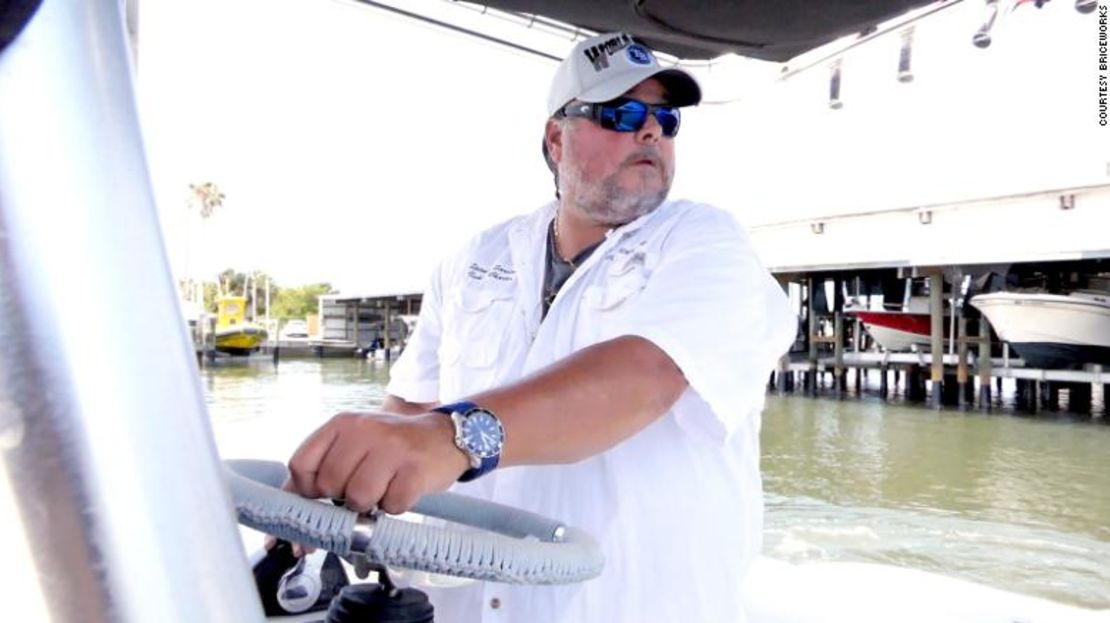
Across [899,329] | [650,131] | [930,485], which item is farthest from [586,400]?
[899,329]

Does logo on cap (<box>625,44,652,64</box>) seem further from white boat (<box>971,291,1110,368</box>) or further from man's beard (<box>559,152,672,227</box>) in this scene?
white boat (<box>971,291,1110,368</box>)

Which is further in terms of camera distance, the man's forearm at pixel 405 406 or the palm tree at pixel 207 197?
the palm tree at pixel 207 197

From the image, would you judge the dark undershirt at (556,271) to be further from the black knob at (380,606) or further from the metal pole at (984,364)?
the metal pole at (984,364)

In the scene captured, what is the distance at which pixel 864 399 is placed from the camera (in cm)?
2355

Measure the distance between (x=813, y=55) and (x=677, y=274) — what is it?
4.42 ft

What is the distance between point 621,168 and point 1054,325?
2039cm

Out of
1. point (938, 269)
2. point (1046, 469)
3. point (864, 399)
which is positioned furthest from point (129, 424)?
point (864, 399)

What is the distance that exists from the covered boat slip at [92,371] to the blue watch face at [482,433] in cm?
40

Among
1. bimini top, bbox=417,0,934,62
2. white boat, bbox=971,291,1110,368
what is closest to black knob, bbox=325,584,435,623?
bimini top, bbox=417,0,934,62

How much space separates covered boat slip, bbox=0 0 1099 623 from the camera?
415mm

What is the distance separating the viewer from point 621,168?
1.62 metres

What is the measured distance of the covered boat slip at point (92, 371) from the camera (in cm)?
42

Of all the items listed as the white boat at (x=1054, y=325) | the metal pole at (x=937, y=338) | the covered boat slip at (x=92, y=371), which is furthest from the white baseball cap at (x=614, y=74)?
the metal pole at (x=937, y=338)

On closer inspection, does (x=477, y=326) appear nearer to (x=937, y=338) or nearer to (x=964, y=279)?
(x=937, y=338)
